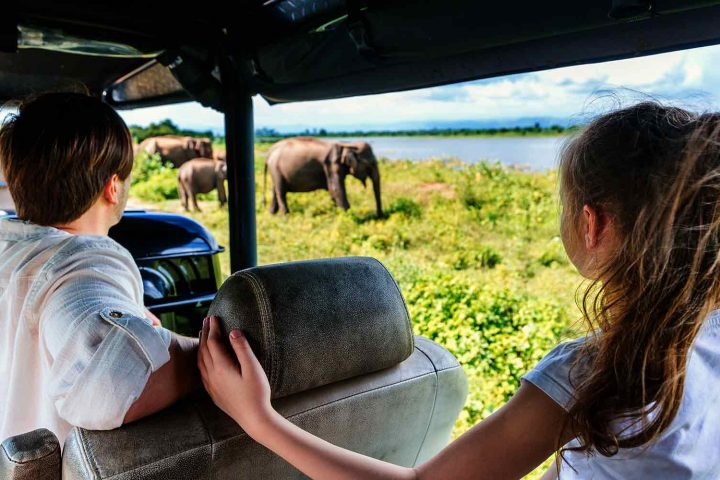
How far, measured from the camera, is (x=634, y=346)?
81 centimetres

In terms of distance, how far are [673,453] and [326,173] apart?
A: 22.3ft

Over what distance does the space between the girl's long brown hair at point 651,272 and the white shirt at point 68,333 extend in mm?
629

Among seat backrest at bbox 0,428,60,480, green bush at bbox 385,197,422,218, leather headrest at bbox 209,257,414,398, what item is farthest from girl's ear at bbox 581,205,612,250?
green bush at bbox 385,197,422,218

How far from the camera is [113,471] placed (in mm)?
832

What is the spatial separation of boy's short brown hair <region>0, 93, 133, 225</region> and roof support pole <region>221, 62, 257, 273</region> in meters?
1.28

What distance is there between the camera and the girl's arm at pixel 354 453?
2.65 ft

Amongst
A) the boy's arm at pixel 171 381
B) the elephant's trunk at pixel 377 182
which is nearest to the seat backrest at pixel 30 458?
the boy's arm at pixel 171 381

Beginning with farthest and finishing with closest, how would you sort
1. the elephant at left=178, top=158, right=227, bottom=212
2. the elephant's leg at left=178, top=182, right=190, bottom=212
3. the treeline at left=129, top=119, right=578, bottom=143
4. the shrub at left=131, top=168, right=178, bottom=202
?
1. the shrub at left=131, top=168, right=178, bottom=202
2. the elephant's leg at left=178, top=182, right=190, bottom=212
3. the elephant at left=178, top=158, right=227, bottom=212
4. the treeline at left=129, top=119, right=578, bottom=143

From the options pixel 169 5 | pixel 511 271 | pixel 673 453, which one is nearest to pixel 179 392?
pixel 673 453

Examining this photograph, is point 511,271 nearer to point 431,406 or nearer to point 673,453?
point 431,406

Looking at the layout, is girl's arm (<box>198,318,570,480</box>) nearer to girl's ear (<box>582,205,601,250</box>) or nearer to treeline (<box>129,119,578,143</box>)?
girl's ear (<box>582,205,601,250</box>)

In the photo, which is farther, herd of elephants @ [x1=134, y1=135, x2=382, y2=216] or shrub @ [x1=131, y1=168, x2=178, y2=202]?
shrub @ [x1=131, y1=168, x2=178, y2=202]

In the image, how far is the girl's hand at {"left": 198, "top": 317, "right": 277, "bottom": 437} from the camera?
90cm

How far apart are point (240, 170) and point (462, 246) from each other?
4074 millimetres
